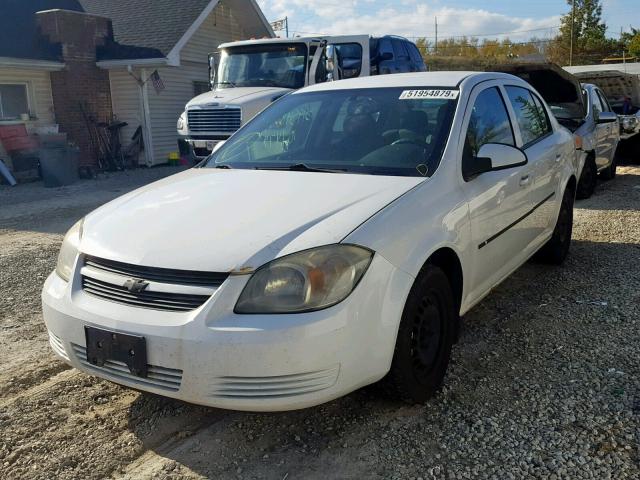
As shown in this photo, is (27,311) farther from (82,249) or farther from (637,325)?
(637,325)

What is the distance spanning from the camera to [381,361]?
2.68m

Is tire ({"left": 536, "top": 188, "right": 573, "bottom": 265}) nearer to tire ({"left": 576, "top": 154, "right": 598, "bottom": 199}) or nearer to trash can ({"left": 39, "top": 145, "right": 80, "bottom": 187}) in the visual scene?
tire ({"left": 576, "top": 154, "right": 598, "bottom": 199})

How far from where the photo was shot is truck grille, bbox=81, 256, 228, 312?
2.52 metres

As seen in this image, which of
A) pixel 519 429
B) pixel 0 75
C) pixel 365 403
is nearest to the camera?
pixel 519 429

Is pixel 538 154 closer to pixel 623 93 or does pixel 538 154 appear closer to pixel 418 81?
pixel 418 81

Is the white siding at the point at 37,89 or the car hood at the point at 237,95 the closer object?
the car hood at the point at 237,95

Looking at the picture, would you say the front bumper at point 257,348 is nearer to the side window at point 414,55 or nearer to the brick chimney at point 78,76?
the side window at point 414,55

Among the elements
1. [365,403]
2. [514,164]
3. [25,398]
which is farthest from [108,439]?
[514,164]

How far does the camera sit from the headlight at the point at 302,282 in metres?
2.48

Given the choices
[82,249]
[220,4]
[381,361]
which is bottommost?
[381,361]

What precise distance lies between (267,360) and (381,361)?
0.55 metres

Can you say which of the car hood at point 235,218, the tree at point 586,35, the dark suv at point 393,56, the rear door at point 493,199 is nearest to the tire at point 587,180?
the dark suv at point 393,56

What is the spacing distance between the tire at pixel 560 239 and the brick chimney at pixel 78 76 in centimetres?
1205

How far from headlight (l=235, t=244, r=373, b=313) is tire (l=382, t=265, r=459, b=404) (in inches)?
16.7
